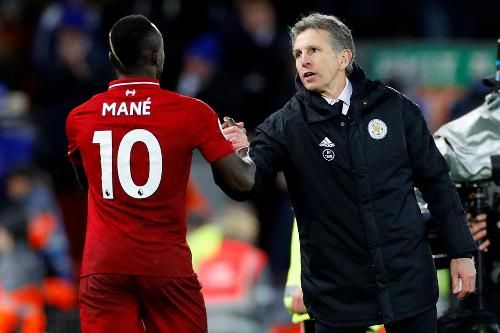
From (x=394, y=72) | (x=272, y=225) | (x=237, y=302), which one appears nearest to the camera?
(x=237, y=302)

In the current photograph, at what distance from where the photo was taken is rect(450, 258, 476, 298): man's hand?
5816 mm

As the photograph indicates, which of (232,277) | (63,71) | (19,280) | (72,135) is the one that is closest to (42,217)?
(19,280)

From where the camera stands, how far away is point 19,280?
9531mm

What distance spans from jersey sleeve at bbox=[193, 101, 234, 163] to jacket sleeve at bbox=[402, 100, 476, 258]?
0.79 m

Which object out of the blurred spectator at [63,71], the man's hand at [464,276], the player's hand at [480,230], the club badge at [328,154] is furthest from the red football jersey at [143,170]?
the blurred spectator at [63,71]

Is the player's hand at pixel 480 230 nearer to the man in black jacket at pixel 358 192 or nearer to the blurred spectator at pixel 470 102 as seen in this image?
the man in black jacket at pixel 358 192

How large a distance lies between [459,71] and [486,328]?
19.7 feet

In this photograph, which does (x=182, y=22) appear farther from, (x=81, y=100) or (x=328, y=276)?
(x=328, y=276)

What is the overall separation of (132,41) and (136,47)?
30 mm

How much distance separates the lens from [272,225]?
10953 mm

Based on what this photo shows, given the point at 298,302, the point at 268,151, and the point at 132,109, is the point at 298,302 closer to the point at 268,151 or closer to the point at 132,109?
the point at 268,151

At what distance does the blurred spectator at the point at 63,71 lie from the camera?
11523 mm

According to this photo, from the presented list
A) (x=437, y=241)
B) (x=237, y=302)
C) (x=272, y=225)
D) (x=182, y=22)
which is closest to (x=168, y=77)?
(x=182, y=22)

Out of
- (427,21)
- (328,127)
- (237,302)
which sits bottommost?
(237,302)
